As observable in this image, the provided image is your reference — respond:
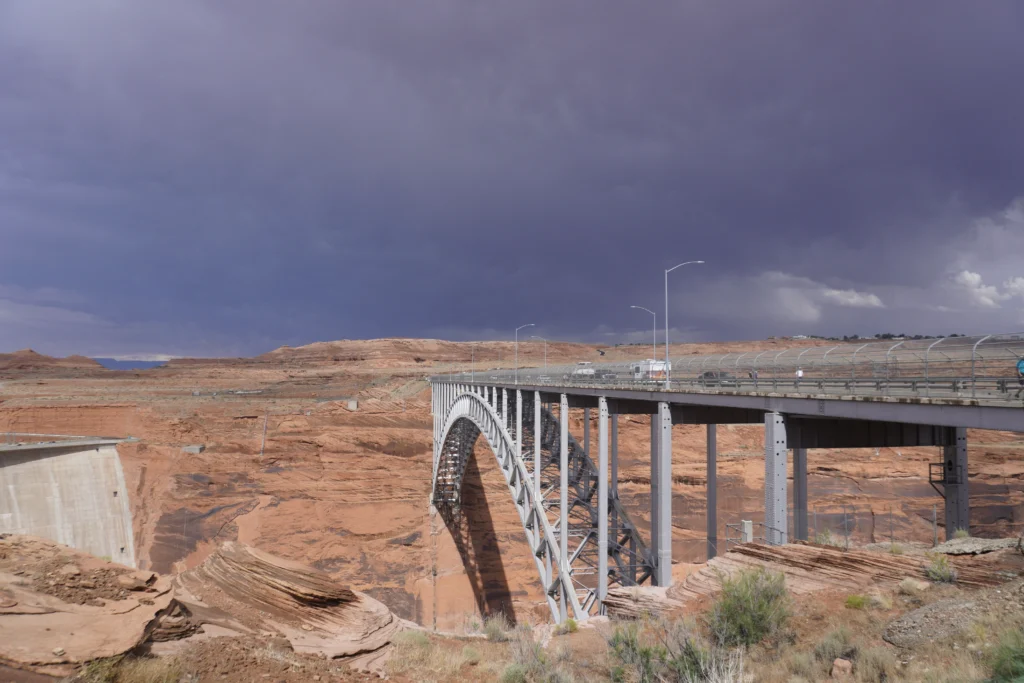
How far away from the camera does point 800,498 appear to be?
45.6ft

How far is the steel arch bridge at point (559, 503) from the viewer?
19.3 meters

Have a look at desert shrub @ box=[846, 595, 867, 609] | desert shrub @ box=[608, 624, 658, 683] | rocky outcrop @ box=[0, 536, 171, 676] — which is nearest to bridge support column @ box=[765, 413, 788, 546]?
desert shrub @ box=[846, 595, 867, 609]

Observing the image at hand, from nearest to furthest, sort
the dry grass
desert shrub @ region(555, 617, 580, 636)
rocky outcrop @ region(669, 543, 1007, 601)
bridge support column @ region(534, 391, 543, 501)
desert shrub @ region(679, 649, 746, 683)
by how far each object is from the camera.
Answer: desert shrub @ region(679, 649, 746, 683), rocky outcrop @ region(669, 543, 1007, 601), the dry grass, desert shrub @ region(555, 617, 580, 636), bridge support column @ region(534, 391, 543, 501)

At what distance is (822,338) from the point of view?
4377 inches

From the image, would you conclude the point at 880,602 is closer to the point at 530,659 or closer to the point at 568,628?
the point at 530,659

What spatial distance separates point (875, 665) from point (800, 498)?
6826mm

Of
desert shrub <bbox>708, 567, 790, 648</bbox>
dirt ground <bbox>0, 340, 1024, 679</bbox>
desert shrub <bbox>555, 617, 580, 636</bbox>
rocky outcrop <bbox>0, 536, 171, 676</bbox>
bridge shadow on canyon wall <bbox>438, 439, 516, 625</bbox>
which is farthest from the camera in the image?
bridge shadow on canyon wall <bbox>438, 439, 516, 625</bbox>

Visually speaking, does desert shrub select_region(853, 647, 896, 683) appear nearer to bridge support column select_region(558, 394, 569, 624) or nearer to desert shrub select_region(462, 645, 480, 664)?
desert shrub select_region(462, 645, 480, 664)

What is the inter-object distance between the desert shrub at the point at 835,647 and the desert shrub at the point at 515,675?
15.2 ft

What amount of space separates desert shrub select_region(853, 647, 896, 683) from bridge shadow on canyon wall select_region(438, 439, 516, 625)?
35.9 meters

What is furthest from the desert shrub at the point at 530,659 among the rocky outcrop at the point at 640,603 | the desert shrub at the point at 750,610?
the desert shrub at the point at 750,610

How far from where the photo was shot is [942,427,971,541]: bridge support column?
12337 millimetres

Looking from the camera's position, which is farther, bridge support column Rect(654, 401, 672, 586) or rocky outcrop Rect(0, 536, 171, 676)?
bridge support column Rect(654, 401, 672, 586)

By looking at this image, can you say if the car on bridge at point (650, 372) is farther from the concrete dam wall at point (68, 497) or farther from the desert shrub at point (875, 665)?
the concrete dam wall at point (68, 497)
